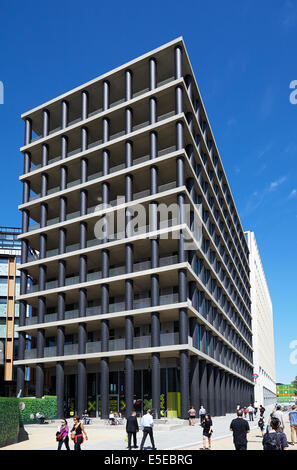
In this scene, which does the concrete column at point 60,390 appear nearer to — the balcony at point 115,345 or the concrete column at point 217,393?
the balcony at point 115,345

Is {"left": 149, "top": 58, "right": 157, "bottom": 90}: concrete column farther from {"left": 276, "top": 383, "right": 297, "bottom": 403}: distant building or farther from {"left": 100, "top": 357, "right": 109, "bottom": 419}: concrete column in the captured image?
{"left": 276, "top": 383, "right": 297, "bottom": 403}: distant building

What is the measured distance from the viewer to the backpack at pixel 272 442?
1038 cm

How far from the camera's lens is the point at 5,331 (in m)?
65.9

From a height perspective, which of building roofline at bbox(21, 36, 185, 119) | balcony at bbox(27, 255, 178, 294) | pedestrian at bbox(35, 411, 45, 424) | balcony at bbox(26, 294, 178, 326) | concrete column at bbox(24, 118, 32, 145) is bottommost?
pedestrian at bbox(35, 411, 45, 424)

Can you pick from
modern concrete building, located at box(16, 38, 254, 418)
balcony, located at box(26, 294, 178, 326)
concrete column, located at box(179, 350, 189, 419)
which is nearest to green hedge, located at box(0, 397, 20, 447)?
modern concrete building, located at box(16, 38, 254, 418)

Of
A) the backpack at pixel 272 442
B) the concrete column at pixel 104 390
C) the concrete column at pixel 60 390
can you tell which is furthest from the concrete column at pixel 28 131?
the backpack at pixel 272 442

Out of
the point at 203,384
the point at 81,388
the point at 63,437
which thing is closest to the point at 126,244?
the point at 81,388

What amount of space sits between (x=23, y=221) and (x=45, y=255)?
5393mm

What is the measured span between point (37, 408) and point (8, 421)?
1903 centimetres

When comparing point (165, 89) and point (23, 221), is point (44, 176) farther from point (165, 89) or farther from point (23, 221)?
point (165, 89)

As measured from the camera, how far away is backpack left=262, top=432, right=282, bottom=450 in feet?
34.0

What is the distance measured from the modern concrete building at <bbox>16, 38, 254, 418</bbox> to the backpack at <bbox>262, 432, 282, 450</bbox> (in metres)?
29.5

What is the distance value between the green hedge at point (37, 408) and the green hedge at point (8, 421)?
1467cm

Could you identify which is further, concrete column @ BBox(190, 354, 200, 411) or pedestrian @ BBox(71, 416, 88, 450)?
concrete column @ BBox(190, 354, 200, 411)
